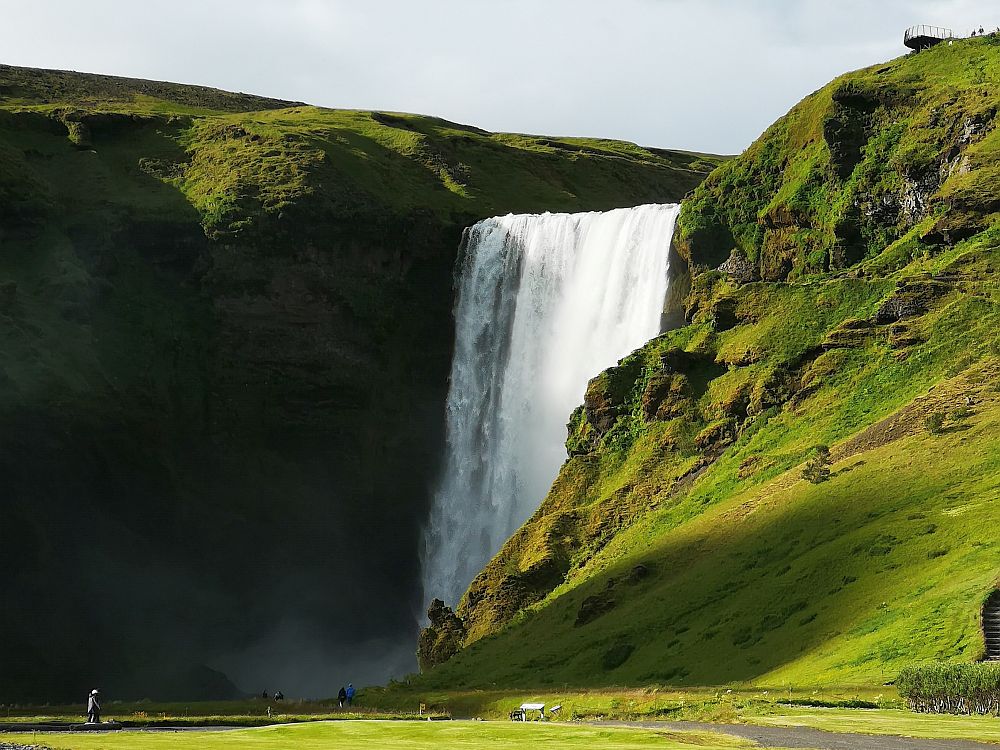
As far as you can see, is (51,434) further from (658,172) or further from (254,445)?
(658,172)

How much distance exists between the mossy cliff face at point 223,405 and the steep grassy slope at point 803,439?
26.9m

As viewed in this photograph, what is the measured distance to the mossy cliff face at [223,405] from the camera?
3743 inches

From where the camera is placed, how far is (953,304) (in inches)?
2655

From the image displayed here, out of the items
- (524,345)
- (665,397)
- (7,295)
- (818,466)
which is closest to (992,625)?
(818,466)

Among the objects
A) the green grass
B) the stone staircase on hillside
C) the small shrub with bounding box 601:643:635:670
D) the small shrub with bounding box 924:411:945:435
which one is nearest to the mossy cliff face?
the small shrub with bounding box 601:643:635:670

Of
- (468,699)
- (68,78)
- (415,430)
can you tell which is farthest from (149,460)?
(68,78)

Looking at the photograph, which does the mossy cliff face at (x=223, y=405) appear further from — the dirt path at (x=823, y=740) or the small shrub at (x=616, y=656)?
the dirt path at (x=823, y=740)

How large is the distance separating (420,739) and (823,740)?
9.41 meters

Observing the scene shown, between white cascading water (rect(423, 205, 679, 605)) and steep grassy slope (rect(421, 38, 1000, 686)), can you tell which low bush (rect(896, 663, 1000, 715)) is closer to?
steep grassy slope (rect(421, 38, 1000, 686))

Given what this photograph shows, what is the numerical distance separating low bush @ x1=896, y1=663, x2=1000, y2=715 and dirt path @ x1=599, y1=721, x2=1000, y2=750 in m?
4.78

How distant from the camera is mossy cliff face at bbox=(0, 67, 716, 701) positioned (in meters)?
95.1

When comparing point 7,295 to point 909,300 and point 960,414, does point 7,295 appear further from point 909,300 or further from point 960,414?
point 960,414

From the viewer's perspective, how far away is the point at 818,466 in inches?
2400

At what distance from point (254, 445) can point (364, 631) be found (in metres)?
16.5
